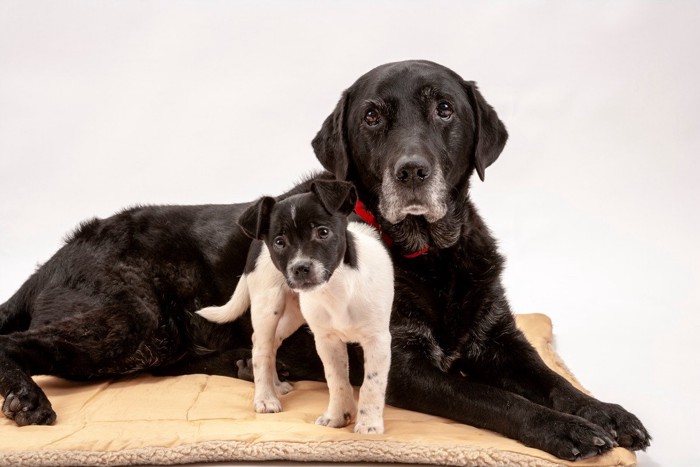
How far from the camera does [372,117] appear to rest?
12.4ft

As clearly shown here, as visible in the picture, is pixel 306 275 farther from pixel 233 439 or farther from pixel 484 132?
pixel 484 132

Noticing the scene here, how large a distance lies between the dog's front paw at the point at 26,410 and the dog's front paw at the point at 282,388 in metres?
0.94

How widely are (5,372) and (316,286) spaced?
1544 mm

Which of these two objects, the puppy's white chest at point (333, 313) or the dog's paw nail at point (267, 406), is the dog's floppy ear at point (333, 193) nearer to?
the puppy's white chest at point (333, 313)

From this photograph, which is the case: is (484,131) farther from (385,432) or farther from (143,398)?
(143,398)

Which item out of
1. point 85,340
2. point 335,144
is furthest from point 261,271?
point 85,340

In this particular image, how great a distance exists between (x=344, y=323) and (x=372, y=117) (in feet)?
3.37

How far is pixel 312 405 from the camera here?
145 inches

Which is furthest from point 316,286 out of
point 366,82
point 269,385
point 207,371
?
point 207,371

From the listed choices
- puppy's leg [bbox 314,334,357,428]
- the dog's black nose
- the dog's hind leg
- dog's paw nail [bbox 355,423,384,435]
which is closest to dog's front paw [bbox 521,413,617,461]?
dog's paw nail [bbox 355,423,384,435]

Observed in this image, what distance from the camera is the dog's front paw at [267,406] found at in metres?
3.58

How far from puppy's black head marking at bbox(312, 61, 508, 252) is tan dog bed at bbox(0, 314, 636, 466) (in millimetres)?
831

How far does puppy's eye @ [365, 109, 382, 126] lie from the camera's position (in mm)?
3747

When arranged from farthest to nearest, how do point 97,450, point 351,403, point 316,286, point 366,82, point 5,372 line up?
point 366,82 → point 5,372 → point 351,403 → point 97,450 → point 316,286
